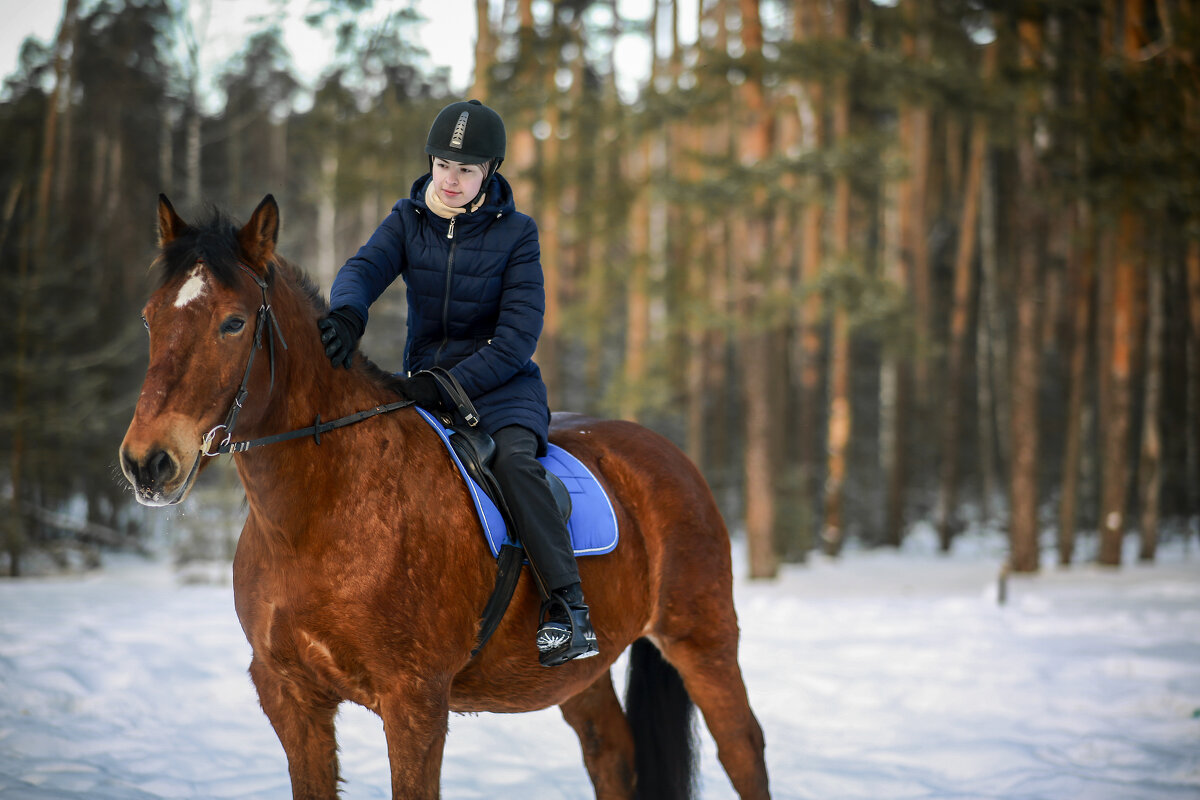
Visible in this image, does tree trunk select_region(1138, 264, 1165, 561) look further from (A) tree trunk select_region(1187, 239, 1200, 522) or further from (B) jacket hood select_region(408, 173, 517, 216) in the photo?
A: (B) jacket hood select_region(408, 173, 517, 216)

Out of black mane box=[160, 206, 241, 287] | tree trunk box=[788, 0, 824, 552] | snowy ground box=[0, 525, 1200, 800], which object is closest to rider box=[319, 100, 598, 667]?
black mane box=[160, 206, 241, 287]

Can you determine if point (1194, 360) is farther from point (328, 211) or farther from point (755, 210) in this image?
point (328, 211)

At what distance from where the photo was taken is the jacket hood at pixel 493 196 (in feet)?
10.3

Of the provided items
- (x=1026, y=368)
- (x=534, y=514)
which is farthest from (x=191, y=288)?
(x=1026, y=368)

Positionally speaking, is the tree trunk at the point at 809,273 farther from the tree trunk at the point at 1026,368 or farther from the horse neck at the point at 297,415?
the horse neck at the point at 297,415

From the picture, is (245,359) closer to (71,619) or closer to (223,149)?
(71,619)

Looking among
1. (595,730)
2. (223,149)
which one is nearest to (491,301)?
(595,730)

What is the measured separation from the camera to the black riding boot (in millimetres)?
2996

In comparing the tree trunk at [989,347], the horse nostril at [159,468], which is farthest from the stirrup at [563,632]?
the tree trunk at [989,347]

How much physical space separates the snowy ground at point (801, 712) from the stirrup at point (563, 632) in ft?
7.29

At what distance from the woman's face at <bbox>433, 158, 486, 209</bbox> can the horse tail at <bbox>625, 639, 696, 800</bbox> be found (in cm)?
230

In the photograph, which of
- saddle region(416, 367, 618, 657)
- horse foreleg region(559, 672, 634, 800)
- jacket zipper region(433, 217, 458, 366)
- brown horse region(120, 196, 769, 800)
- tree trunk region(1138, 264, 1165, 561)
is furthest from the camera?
tree trunk region(1138, 264, 1165, 561)

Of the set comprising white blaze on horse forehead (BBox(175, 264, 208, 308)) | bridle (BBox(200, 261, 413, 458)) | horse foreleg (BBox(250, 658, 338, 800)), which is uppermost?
white blaze on horse forehead (BBox(175, 264, 208, 308))

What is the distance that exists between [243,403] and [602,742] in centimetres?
235
